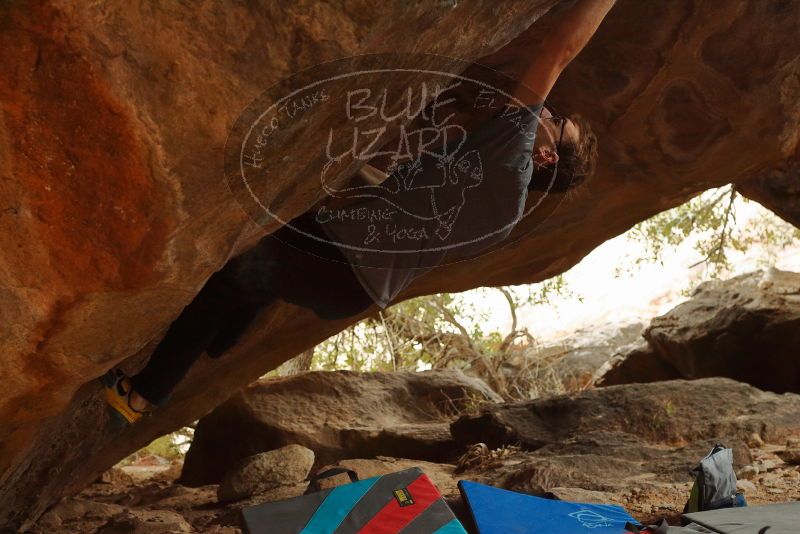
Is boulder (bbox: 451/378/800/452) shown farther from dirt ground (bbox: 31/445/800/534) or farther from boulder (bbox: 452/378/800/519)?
dirt ground (bbox: 31/445/800/534)

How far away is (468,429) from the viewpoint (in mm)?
5430

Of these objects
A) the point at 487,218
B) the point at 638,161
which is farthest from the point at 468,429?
the point at 487,218

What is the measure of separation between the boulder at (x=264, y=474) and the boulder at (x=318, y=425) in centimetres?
88

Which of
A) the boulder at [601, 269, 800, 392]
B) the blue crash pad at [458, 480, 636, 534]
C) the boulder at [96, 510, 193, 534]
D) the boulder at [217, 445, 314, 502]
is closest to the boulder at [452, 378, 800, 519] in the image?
the blue crash pad at [458, 480, 636, 534]

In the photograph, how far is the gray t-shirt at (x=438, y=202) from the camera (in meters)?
2.70

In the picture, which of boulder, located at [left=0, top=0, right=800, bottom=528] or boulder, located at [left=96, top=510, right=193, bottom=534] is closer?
boulder, located at [left=0, top=0, right=800, bottom=528]

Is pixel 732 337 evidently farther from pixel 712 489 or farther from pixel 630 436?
pixel 712 489

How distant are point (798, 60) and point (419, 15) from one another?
9.39 ft

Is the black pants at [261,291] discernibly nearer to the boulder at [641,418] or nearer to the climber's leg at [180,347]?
the climber's leg at [180,347]

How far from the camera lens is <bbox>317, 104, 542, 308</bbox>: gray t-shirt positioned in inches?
106

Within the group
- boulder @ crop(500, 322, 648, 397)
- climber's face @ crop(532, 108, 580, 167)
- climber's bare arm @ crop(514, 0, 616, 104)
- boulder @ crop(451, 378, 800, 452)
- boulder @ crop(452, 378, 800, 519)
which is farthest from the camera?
boulder @ crop(500, 322, 648, 397)

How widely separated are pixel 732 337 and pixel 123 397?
546 cm

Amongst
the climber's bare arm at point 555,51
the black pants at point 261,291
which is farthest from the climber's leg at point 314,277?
the climber's bare arm at point 555,51

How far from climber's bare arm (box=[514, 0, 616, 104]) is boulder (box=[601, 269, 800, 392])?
4.78 metres
